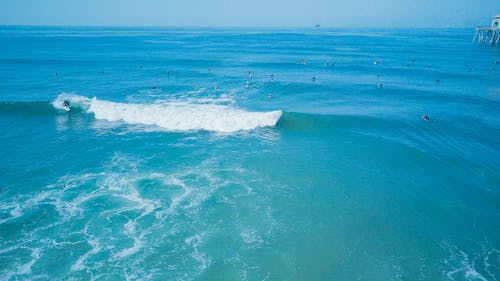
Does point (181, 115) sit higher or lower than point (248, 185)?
higher

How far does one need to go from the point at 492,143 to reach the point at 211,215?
25.9m

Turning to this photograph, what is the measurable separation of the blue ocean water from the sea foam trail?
0.73 feet

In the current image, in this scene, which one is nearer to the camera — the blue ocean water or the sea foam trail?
the blue ocean water

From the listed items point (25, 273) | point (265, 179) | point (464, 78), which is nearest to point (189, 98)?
point (265, 179)

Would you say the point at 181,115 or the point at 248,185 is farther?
the point at 181,115

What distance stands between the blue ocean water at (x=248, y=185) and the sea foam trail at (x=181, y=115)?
8.8 inches

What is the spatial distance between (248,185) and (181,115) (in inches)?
619

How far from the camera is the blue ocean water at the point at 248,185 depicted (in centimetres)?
1480

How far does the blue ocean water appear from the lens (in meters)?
14.8

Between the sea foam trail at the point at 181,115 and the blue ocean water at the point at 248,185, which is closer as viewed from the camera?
the blue ocean water at the point at 248,185

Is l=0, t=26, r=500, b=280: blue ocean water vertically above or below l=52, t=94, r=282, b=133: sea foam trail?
below

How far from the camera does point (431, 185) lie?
2109cm

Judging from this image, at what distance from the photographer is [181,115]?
3341 centimetres

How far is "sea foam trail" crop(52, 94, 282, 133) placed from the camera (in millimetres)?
31391
